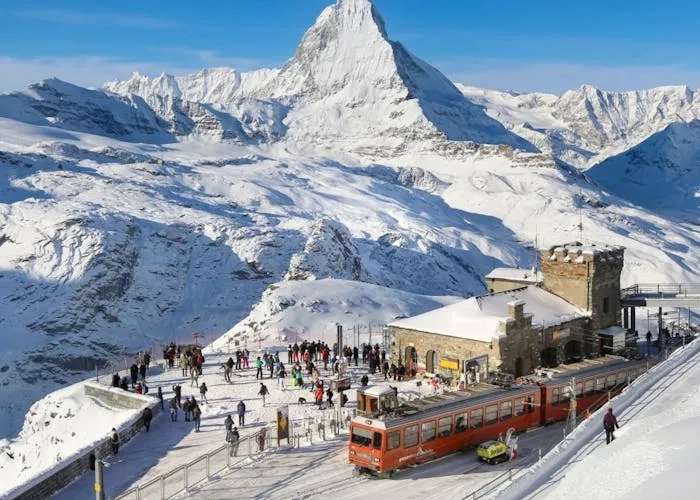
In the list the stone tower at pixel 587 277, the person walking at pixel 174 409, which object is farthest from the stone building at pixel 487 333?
the person walking at pixel 174 409

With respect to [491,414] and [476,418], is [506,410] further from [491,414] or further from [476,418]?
[476,418]

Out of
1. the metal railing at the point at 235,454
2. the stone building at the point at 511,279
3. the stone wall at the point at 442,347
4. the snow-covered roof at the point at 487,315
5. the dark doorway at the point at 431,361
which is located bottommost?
the metal railing at the point at 235,454

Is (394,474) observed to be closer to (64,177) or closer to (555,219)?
(64,177)

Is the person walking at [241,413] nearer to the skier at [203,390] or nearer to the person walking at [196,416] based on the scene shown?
the person walking at [196,416]

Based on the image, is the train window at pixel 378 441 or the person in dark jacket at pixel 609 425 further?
the train window at pixel 378 441

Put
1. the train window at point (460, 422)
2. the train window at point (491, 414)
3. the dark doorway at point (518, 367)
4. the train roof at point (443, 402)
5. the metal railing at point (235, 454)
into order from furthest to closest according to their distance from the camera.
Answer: the dark doorway at point (518, 367) → the train window at point (491, 414) → the train window at point (460, 422) → the train roof at point (443, 402) → the metal railing at point (235, 454)

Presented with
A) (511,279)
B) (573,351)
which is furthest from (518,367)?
(511,279)
